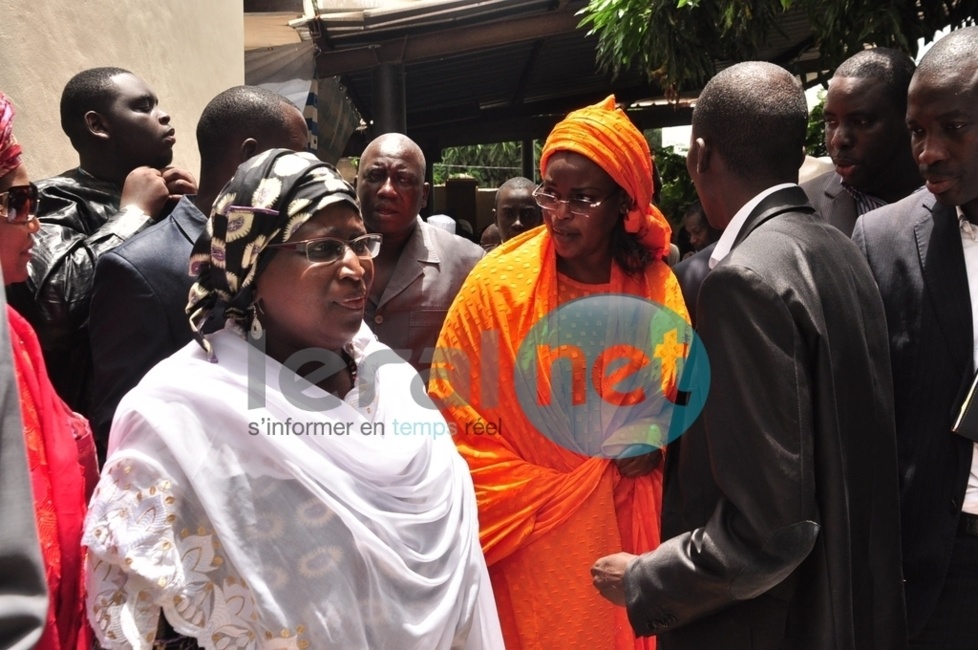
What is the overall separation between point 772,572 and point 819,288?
63cm

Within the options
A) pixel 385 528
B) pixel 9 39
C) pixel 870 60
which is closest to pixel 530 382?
pixel 385 528

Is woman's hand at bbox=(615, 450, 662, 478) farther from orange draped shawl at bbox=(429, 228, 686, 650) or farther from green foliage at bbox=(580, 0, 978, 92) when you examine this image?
green foliage at bbox=(580, 0, 978, 92)

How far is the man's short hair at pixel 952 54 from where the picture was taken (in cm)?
261

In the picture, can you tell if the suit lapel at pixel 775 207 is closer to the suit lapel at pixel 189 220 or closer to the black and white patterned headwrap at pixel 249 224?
the black and white patterned headwrap at pixel 249 224

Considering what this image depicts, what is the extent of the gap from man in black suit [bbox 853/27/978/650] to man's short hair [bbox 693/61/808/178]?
1.39 feet

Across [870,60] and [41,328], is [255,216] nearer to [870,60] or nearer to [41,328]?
[41,328]

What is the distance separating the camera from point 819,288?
7.33 ft

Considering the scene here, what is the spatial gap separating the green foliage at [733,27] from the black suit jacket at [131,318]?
13.7 ft

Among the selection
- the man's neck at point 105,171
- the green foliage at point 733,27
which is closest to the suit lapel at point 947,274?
the man's neck at point 105,171

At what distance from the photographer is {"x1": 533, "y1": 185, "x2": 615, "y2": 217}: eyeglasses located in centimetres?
340

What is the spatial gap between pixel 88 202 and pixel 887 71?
9.64ft

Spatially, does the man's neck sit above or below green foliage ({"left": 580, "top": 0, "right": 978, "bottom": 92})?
below

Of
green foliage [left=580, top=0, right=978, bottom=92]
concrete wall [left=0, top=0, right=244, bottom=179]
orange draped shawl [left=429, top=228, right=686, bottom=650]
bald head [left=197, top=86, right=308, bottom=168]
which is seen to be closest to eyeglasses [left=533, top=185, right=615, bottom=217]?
orange draped shawl [left=429, top=228, right=686, bottom=650]

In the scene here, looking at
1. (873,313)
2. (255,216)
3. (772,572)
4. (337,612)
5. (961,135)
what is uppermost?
(961,135)
